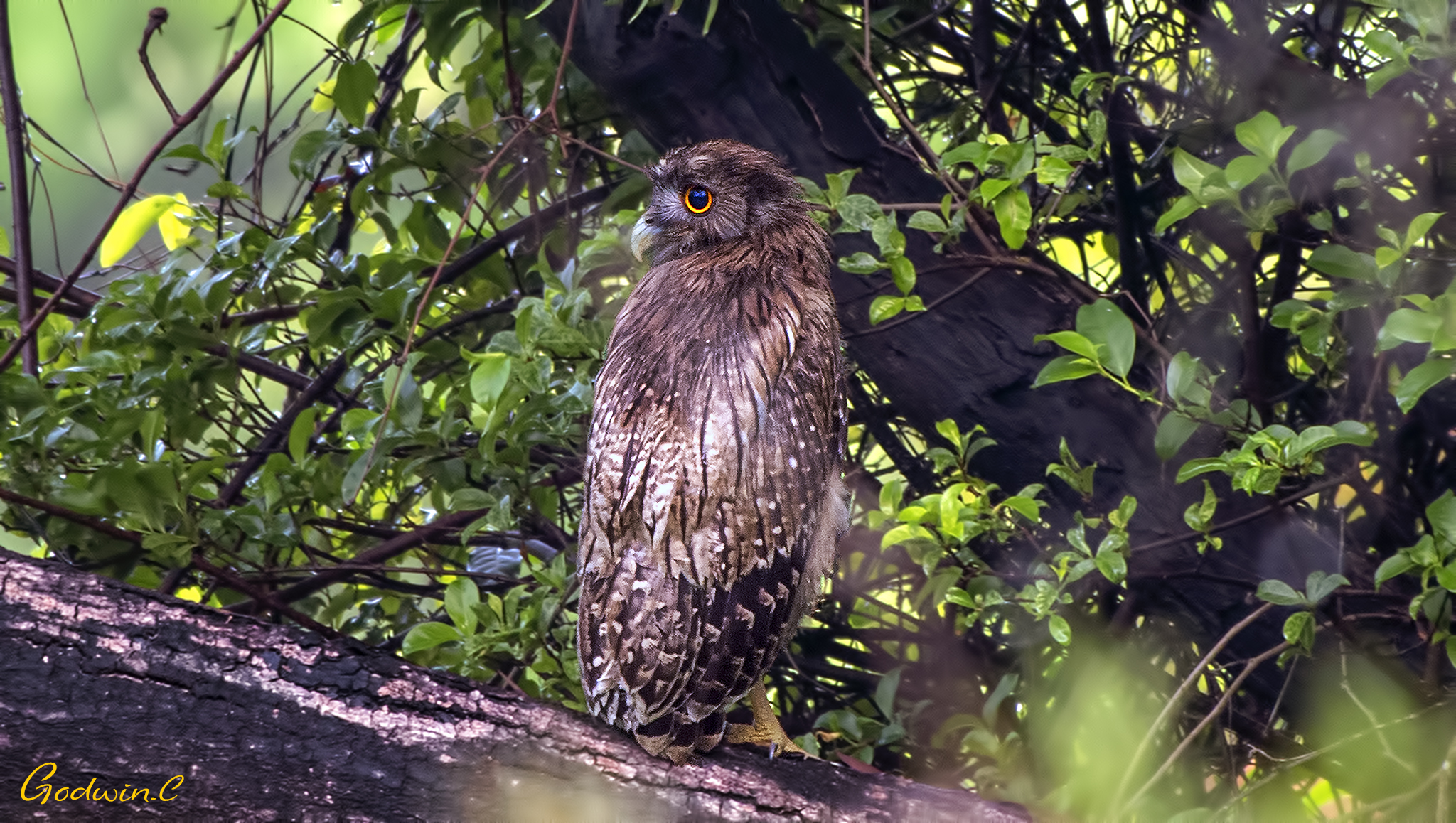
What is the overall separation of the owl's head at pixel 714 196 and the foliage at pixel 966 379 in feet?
0.19

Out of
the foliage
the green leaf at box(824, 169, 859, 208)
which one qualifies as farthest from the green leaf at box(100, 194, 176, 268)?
the green leaf at box(824, 169, 859, 208)

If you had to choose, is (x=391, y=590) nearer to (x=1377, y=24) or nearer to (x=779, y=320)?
(x=779, y=320)

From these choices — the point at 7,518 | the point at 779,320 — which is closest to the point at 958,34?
the point at 779,320

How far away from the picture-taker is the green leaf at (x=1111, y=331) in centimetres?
128

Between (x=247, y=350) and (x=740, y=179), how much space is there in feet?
2.90

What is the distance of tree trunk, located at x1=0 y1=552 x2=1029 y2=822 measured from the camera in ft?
3.41

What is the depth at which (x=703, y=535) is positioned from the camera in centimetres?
128

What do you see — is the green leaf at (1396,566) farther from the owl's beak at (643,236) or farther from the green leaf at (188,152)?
the green leaf at (188,152)

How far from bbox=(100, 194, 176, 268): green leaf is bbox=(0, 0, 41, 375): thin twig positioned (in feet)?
0.49

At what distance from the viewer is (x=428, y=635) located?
4.76ft

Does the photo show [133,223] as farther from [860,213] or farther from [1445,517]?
[1445,517]

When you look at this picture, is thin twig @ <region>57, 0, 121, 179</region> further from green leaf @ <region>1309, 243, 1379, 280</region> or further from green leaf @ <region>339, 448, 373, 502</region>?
green leaf @ <region>1309, 243, 1379, 280</region>

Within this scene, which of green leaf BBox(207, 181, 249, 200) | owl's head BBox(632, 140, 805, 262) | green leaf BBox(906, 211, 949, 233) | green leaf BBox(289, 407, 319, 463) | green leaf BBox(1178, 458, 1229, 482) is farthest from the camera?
green leaf BBox(207, 181, 249, 200)
